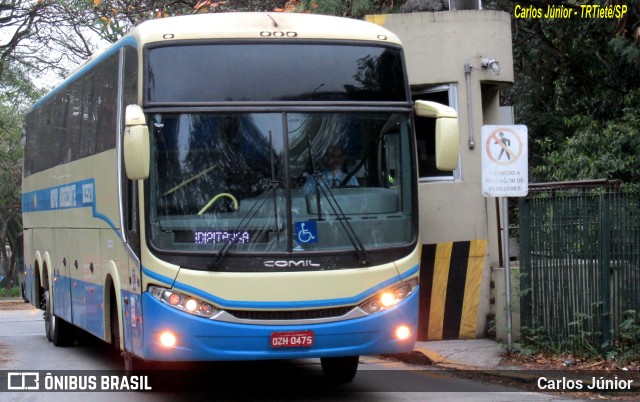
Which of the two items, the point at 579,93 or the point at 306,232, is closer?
the point at 306,232

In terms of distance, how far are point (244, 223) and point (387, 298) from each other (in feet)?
4.96

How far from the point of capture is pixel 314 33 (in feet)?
28.5

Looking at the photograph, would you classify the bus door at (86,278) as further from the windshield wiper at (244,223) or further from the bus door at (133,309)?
the windshield wiper at (244,223)

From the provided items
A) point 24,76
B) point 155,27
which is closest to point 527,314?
point 155,27

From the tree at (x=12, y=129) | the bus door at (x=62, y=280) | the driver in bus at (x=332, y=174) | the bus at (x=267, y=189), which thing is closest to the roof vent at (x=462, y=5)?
the bus at (x=267, y=189)

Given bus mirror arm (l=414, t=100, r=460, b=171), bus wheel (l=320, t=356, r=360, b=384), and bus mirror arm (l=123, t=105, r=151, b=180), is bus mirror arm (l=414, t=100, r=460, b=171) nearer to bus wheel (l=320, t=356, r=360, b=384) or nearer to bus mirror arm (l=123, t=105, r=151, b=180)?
bus wheel (l=320, t=356, r=360, b=384)

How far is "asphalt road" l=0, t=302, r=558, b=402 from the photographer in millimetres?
9406

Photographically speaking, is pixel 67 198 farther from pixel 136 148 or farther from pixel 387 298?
pixel 387 298

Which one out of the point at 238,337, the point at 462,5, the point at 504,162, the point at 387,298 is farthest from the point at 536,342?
the point at 462,5

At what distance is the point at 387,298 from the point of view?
8375mm

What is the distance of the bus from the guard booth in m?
3.51

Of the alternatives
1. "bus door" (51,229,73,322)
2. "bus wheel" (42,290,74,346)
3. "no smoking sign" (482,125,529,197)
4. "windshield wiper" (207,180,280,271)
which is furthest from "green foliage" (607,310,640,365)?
"bus wheel" (42,290,74,346)

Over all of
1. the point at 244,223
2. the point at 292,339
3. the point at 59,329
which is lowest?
the point at 59,329

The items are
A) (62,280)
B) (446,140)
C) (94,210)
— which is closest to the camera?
(446,140)
